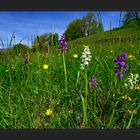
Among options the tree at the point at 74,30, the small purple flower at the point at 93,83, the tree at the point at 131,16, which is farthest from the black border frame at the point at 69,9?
the small purple flower at the point at 93,83

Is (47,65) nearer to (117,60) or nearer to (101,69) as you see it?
(101,69)

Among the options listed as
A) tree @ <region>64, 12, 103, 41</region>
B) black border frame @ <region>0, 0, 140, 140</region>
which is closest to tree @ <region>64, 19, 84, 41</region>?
tree @ <region>64, 12, 103, 41</region>

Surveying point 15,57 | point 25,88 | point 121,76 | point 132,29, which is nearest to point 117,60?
point 121,76

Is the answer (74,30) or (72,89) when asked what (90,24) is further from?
(72,89)

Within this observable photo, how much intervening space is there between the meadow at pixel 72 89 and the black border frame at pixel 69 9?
0.09 meters

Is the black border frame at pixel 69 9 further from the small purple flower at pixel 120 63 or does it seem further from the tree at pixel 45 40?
the tree at pixel 45 40

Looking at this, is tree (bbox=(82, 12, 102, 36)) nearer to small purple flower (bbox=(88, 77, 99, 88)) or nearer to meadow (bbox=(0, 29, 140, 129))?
meadow (bbox=(0, 29, 140, 129))

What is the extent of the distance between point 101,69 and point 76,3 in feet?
2.14

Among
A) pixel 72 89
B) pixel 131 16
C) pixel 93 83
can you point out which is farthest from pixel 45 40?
pixel 131 16

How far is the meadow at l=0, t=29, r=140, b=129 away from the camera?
3033 mm

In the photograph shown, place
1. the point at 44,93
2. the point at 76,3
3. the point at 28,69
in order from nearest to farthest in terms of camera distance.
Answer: the point at 76,3 → the point at 44,93 → the point at 28,69

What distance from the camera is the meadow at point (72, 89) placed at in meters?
3.03

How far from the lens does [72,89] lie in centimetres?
333

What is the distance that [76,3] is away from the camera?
9.66ft
